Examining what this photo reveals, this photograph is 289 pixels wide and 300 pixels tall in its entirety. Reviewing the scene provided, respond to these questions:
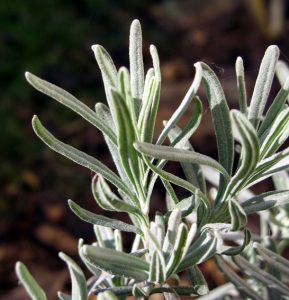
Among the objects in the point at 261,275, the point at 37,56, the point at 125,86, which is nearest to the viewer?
the point at 125,86

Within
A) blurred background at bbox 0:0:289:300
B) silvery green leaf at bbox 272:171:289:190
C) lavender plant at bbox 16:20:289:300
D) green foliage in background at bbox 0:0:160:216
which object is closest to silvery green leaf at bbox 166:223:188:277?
lavender plant at bbox 16:20:289:300

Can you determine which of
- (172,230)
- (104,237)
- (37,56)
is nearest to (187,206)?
(172,230)

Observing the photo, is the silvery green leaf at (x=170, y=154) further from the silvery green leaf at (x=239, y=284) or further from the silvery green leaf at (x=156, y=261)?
the silvery green leaf at (x=239, y=284)

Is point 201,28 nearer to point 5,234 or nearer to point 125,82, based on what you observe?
point 5,234

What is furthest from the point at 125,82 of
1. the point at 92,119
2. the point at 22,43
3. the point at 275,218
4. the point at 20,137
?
the point at 22,43

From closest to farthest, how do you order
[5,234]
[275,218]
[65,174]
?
1. [275,218]
2. [5,234]
3. [65,174]

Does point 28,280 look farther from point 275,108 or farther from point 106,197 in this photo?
point 275,108

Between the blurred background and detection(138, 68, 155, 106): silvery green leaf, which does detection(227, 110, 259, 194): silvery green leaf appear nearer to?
detection(138, 68, 155, 106): silvery green leaf
